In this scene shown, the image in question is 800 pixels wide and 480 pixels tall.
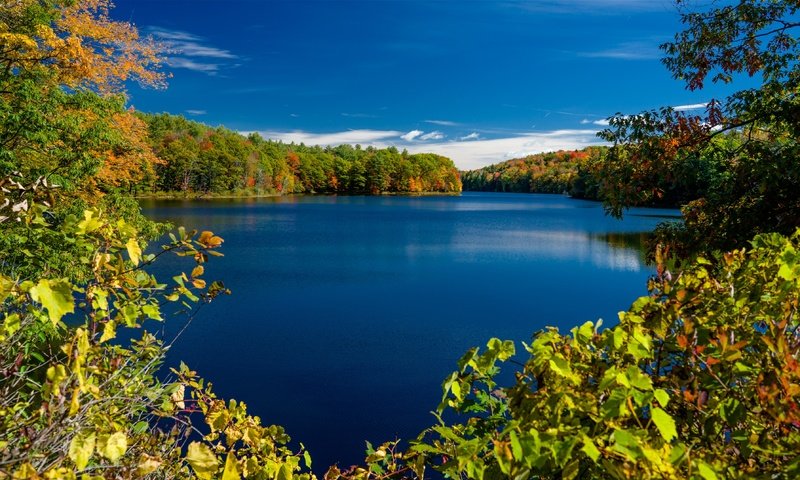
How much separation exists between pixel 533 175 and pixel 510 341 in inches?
4828

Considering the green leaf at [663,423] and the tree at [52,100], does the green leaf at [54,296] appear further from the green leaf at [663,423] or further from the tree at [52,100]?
the tree at [52,100]

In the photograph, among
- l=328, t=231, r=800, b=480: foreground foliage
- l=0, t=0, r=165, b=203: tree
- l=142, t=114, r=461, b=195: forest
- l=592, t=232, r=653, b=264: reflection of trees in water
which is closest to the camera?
l=328, t=231, r=800, b=480: foreground foliage

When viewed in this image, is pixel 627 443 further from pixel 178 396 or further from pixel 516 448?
pixel 178 396

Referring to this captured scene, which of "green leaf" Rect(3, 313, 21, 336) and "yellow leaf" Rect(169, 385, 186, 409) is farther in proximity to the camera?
"yellow leaf" Rect(169, 385, 186, 409)

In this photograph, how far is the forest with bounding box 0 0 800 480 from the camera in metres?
1.30

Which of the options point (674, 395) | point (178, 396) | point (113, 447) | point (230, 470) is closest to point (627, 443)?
point (674, 395)

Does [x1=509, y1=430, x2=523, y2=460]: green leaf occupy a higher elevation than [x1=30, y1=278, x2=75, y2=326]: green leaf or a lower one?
lower

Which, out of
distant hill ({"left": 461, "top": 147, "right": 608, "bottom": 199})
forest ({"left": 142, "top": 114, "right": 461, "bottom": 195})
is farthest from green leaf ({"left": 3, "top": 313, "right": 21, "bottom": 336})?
distant hill ({"left": 461, "top": 147, "right": 608, "bottom": 199})

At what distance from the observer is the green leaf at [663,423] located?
112 cm

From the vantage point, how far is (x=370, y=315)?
13.6 m

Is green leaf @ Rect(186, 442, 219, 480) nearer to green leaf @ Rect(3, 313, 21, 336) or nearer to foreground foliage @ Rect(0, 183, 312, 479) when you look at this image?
foreground foliage @ Rect(0, 183, 312, 479)

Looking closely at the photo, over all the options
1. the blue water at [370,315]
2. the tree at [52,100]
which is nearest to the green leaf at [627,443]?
the blue water at [370,315]

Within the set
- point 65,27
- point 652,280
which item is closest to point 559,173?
point 65,27

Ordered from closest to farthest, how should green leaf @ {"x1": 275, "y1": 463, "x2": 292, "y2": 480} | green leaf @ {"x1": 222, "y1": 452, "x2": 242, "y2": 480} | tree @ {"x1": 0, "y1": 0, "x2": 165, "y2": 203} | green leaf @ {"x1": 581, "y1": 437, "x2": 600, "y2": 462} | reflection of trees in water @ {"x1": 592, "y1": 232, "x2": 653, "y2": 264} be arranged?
green leaf @ {"x1": 581, "y1": 437, "x2": 600, "y2": 462} → green leaf @ {"x1": 222, "y1": 452, "x2": 242, "y2": 480} → green leaf @ {"x1": 275, "y1": 463, "x2": 292, "y2": 480} → tree @ {"x1": 0, "y1": 0, "x2": 165, "y2": 203} → reflection of trees in water @ {"x1": 592, "y1": 232, "x2": 653, "y2": 264}
